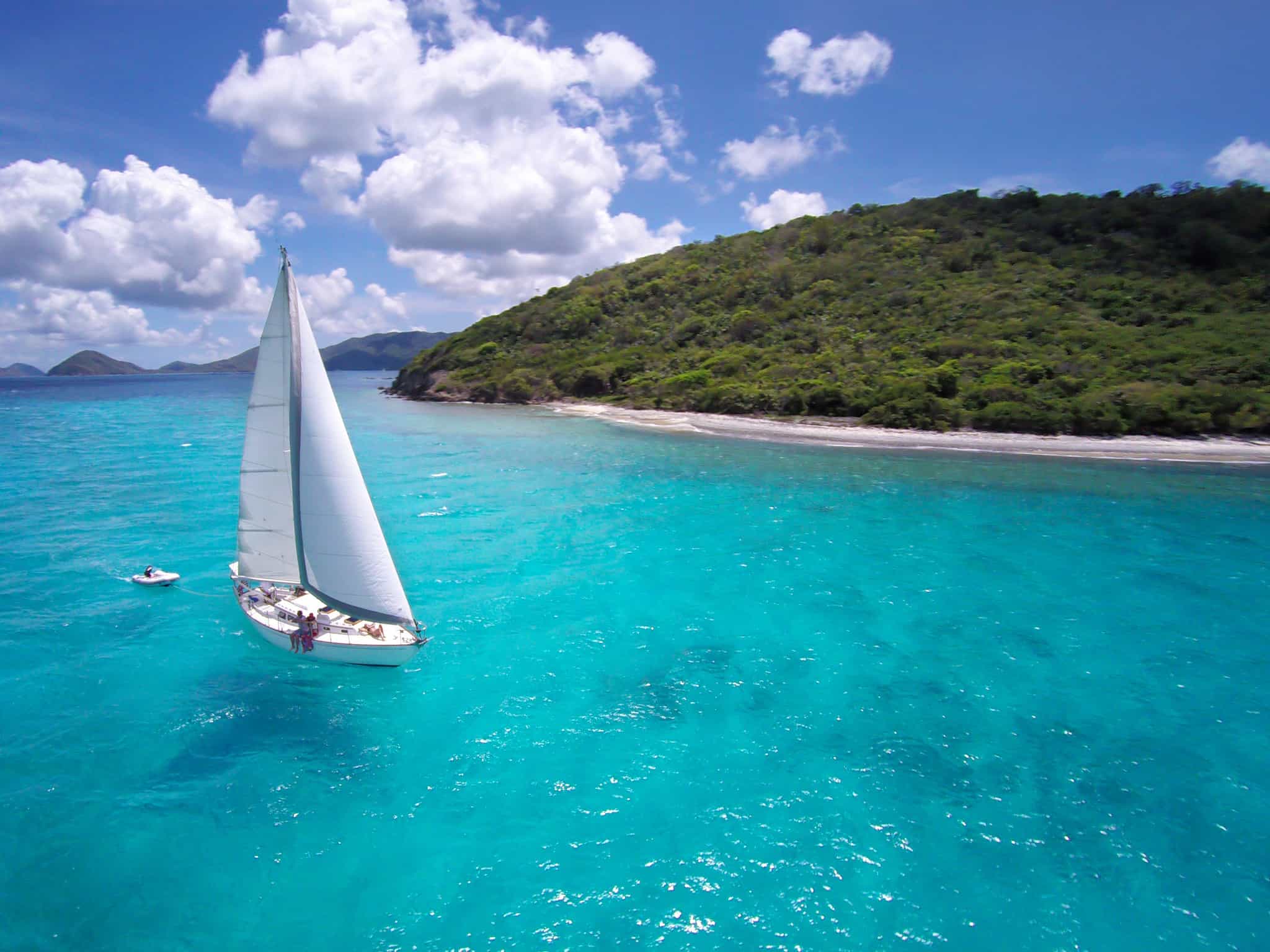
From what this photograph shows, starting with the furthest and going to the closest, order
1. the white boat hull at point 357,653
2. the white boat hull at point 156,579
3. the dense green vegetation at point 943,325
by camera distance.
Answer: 1. the dense green vegetation at point 943,325
2. the white boat hull at point 156,579
3. the white boat hull at point 357,653

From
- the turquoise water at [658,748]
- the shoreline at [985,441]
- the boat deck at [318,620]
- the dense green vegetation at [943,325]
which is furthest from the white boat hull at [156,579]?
the dense green vegetation at [943,325]

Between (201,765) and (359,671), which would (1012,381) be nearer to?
(359,671)

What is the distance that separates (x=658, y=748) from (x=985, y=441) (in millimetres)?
56665

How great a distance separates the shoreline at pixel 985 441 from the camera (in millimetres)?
53719

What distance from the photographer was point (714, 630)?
22203 millimetres

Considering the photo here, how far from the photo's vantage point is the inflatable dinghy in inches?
961

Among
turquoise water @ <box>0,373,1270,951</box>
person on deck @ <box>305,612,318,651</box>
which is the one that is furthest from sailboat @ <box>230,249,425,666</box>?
turquoise water @ <box>0,373,1270,951</box>

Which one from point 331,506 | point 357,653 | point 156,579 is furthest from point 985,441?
point 156,579

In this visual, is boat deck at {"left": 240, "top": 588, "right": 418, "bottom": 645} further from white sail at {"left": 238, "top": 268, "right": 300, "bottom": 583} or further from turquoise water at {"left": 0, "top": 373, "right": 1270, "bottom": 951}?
turquoise water at {"left": 0, "top": 373, "right": 1270, "bottom": 951}

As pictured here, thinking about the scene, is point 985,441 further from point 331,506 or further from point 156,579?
point 156,579

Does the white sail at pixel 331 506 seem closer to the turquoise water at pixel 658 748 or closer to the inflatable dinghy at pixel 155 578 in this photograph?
the turquoise water at pixel 658 748

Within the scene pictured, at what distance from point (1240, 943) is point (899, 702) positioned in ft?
25.6

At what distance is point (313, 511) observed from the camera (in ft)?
53.0

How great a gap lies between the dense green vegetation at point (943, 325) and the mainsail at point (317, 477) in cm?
→ 6303
